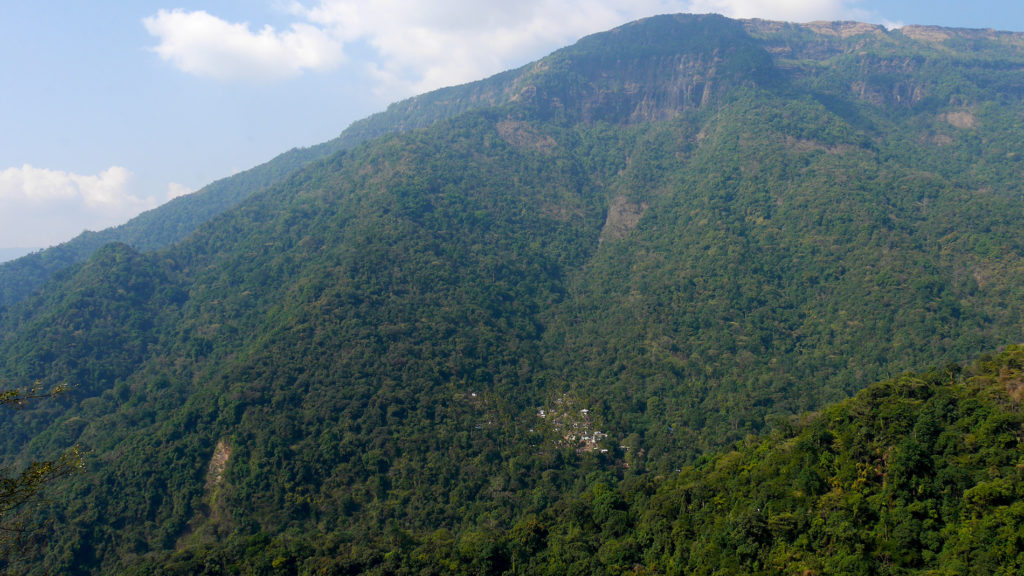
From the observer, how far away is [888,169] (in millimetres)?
129000

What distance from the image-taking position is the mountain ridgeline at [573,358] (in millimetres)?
→ 41781

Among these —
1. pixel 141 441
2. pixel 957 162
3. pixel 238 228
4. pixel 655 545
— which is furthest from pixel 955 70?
pixel 141 441

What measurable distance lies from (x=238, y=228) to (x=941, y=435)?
144123 millimetres

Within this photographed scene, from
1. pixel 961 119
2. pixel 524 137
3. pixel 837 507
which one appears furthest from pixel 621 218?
pixel 837 507

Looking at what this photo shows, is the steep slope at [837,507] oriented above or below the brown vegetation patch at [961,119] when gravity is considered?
below

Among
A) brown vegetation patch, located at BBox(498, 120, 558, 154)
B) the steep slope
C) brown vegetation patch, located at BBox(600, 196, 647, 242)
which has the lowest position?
the steep slope

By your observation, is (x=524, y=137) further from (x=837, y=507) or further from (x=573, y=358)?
(x=837, y=507)

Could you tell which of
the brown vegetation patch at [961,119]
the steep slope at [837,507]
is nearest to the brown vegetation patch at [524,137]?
the brown vegetation patch at [961,119]

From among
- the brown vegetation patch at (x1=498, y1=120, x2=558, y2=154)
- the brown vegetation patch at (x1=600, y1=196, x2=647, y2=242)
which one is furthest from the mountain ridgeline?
the brown vegetation patch at (x1=498, y1=120, x2=558, y2=154)

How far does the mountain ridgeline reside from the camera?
137 feet

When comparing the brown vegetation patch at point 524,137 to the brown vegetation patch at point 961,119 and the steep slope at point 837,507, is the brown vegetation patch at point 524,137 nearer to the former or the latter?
the brown vegetation patch at point 961,119

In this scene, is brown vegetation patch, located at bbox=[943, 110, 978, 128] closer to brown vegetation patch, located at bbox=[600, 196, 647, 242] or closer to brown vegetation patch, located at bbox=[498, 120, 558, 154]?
brown vegetation patch, located at bbox=[600, 196, 647, 242]

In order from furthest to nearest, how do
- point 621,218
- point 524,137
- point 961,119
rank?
1. point 524,137
2. point 961,119
3. point 621,218

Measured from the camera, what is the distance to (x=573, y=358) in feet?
342
